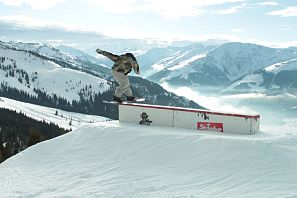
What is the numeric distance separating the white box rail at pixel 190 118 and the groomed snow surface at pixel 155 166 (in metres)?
1.23

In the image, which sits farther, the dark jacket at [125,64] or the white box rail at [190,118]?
the dark jacket at [125,64]

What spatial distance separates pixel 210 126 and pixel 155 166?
19.6 ft

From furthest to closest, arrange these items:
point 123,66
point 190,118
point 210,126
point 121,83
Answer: point 121,83, point 123,66, point 190,118, point 210,126

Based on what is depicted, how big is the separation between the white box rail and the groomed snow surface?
4.03 feet

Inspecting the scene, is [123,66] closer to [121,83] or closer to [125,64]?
[125,64]

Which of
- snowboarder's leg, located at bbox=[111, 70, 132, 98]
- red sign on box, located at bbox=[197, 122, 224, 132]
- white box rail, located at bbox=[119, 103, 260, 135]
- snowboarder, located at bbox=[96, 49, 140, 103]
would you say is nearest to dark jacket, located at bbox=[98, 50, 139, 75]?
snowboarder, located at bbox=[96, 49, 140, 103]

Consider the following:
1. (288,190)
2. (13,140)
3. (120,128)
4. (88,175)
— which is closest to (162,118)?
(120,128)

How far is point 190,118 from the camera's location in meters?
21.0

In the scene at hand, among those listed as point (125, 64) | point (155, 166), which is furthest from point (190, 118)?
point (155, 166)

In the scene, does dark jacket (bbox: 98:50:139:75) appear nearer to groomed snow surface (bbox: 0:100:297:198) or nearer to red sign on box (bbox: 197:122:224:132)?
groomed snow surface (bbox: 0:100:297:198)

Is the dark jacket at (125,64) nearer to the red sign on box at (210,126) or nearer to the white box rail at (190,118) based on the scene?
the white box rail at (190,118)

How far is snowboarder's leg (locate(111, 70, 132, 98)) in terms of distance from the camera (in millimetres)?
24042

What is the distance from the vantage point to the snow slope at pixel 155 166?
42.0 ft

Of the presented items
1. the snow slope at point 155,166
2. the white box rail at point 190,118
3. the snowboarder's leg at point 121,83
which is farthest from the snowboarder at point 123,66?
the snow slope at point 155,166
